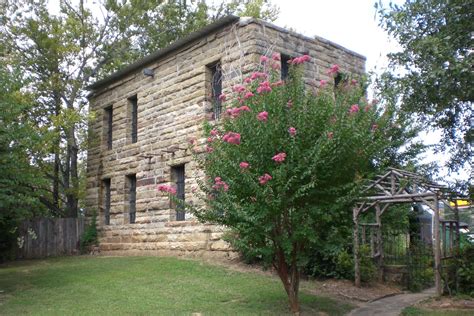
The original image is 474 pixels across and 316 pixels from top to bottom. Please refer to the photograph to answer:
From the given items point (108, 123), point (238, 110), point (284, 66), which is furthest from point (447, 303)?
point (108, 123)

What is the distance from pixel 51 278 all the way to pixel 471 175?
32.2 feet

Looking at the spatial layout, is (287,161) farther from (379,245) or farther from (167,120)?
(167,120)

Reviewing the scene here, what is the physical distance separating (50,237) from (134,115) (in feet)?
17.9

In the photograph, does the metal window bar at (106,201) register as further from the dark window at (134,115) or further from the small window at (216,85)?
the small window at (216,85)

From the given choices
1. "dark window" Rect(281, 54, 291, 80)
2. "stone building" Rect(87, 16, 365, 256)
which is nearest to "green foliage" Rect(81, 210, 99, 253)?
"stone building" Rect(87, 16, 365, 256)

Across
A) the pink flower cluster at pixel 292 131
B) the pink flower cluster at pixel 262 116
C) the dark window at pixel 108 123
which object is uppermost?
the dark window at pixel 108 123

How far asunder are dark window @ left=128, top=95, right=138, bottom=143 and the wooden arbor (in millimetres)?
8725

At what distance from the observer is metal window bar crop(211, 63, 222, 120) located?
1445 cm

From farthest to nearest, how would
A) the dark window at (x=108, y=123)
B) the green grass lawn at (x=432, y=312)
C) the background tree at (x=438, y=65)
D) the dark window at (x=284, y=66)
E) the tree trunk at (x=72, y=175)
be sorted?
the tree trunk at (x=72, y=175) → the dark window at (x=108, y=123) → the dark window at (x=284, y=66) → the green grass lawn at (x=432, y=312) → the background tree at (x=438, y=65)

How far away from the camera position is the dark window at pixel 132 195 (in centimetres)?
1723

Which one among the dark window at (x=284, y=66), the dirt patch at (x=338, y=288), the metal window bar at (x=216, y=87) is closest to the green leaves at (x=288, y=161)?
the dirt patch at (x=338, y=288)

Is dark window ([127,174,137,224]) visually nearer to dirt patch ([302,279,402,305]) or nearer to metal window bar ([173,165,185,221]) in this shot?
metal window bar ([173,165,185,221])

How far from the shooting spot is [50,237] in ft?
60.7

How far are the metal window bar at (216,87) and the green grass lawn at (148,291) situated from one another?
4.39 m
